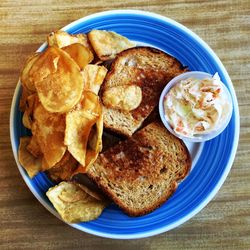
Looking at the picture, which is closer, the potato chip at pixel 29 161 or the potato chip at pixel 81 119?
the potato chip at pixel 81 119

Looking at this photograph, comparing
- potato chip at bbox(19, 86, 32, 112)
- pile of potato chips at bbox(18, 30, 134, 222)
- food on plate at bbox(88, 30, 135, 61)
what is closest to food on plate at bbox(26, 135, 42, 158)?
pile of potato chips at bbox(18, 30, 134, 222)

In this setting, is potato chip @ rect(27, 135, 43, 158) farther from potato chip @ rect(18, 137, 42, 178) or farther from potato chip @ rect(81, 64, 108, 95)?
potato chip @ rect(81, 64, 108, 95)

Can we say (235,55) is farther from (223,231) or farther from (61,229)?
(61,229)

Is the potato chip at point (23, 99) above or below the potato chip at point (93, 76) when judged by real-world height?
below

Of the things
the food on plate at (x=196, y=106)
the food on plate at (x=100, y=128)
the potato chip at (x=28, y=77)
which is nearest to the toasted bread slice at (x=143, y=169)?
the food on plate at (x=100, y=128)

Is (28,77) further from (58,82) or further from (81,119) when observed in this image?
(81,119)

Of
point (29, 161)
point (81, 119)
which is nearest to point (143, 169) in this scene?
point (81, 119)

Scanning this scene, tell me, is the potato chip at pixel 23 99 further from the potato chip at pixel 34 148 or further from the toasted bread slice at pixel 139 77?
the toasted bread slice at pixel 139 77
